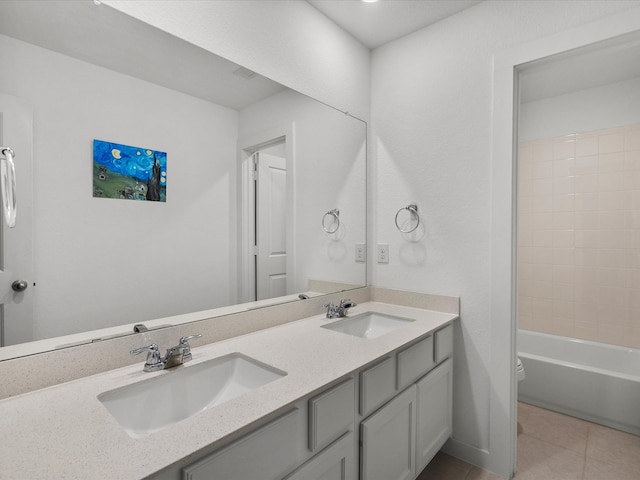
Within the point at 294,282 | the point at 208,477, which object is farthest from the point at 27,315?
the point at 294,282

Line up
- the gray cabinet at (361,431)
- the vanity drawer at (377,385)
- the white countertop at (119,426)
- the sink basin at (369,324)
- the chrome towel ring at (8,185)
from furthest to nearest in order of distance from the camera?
the sink basin at (369,324), the vanity drawer at (377,385), the chrome towel ring at (8,185), the gray cabinet at (361,431), the white countertop at (119,426)

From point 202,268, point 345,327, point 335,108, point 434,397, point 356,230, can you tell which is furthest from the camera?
point 356,230

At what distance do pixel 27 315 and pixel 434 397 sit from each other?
1.67m

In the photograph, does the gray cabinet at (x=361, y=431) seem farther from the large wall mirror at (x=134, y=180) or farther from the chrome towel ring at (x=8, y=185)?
the chrome towel ring at (x=8, y=185)

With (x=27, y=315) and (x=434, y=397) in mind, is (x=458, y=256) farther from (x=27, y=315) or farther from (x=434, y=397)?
(x=27, y=315)

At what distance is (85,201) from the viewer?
109 centimetres

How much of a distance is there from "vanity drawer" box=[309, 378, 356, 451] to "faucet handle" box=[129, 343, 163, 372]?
1.69ft

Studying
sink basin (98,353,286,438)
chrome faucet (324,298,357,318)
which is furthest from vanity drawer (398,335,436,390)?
sink basin (98,353,286,438)

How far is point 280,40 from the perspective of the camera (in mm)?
1684

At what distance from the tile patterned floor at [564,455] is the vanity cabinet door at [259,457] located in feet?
3.90

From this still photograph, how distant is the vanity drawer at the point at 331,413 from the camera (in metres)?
1.01

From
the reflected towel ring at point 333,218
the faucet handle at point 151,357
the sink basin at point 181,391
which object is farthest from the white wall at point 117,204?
the reflected towel ring at point 333,218

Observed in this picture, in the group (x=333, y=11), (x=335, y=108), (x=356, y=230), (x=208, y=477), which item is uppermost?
(x=333, y=11)

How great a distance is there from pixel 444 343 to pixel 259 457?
121cm
